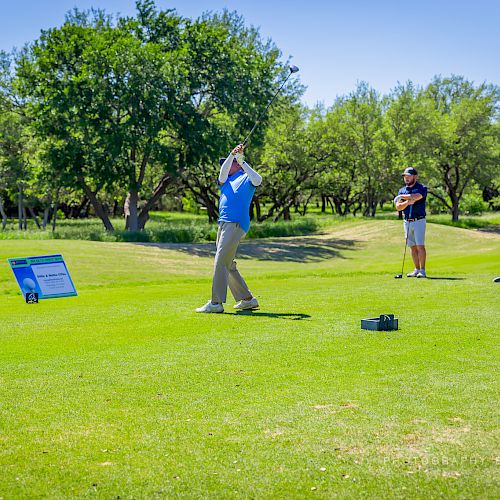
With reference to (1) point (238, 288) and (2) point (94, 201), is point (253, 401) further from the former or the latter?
(2) point (94, 201)

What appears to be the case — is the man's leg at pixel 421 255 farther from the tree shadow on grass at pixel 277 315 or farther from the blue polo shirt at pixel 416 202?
the tree shadow on grass at pixel 277 315

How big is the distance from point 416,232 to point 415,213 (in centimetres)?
48

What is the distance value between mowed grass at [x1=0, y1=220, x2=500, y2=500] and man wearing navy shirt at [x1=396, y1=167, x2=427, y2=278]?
17.6 feet

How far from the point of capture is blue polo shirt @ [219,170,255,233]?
1355 centimetres

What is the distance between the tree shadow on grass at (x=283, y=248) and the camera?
36.6 meters

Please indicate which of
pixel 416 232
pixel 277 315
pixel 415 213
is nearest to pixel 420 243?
pixel 416 232

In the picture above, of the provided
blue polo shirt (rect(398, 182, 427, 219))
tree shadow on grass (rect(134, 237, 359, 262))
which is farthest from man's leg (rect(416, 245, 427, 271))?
tree shadow on grass (rect(134, 237, 359, 262))

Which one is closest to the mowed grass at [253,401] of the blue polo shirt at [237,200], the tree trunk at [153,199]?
the blue polo shirt at [237,200]

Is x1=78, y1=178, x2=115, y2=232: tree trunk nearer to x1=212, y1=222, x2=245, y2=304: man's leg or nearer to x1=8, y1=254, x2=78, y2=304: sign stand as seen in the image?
x1=8, y1=254, x2=78, y2=304: sign stand

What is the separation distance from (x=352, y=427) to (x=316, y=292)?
10.4 meters

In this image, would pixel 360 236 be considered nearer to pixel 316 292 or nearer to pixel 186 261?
pixel 186 261

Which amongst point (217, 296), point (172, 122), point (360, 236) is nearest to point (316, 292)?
point (217, 296)

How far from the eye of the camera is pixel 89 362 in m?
9.00

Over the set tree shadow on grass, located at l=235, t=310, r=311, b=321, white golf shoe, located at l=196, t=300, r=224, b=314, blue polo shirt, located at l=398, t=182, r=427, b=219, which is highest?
blue polo shirt, located at l=398, t=182, r=427, b=219
